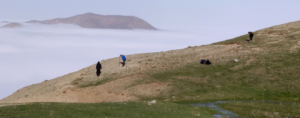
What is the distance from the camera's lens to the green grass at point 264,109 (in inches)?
1483

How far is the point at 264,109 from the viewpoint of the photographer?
40938 millimetres

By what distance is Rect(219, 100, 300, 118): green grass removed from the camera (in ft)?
124

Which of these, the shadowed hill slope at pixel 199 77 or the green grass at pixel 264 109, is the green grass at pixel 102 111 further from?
the shadowed hill slope at pixel 199 77

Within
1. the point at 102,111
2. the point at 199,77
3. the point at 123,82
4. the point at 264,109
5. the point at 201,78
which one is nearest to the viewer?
the point at 102,111

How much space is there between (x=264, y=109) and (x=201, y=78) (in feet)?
63.9

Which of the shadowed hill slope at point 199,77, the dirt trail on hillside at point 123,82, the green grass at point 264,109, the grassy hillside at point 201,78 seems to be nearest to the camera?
the green grass at point 264,109

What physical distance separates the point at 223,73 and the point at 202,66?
18.0 feet

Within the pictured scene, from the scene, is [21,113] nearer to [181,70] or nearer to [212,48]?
[181,70]

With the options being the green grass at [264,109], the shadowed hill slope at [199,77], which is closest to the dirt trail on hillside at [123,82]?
the shadowed hill slope at [199,77]

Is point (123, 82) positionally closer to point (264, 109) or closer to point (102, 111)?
point (264, 109)

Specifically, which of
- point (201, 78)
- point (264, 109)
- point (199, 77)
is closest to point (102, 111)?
point (264, 109)

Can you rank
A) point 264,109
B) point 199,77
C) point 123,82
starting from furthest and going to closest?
point 123,82 < point 199,77 < point 264,109

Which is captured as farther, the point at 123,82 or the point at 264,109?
the point at 123,82

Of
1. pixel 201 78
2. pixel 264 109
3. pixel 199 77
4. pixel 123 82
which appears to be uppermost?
pixel 199 77
